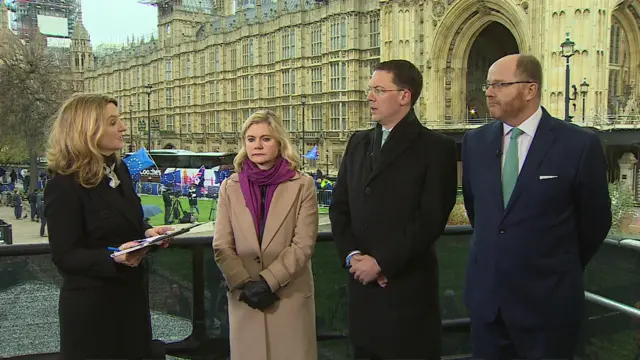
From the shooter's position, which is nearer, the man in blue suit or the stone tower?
the man in blue suit

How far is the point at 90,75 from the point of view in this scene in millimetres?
71562

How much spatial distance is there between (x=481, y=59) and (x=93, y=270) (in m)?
32.8

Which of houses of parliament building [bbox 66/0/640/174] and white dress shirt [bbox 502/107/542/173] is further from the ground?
houses of parliament building [bbox 66/0/640/174]

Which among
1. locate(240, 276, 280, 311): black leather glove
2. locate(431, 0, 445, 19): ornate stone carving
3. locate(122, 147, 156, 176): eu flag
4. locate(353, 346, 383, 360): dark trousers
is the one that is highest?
locate(431, 0, 445, 19): ornate stone carving

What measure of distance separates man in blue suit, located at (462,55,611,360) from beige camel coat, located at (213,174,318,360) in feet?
2.96

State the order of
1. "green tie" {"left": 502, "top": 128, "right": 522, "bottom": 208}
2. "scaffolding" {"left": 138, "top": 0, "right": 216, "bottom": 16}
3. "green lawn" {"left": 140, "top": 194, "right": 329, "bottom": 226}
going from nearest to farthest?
"green tie" {"left": 502, "top": 128, "right": 522, "bottom": 208}
"green lawn" {"left": 140, "top": 194, "right": 329, "bottom": 226}
"scaffolding" {"left": 138, "top": 0, "right": 216, "bottom": 16}

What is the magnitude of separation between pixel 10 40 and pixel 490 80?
110 ft

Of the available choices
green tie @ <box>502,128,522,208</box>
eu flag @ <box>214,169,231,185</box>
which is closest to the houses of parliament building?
eu flag @ <box>214,169,231,185</box>

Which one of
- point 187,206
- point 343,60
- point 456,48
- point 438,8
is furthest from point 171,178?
point 438,8

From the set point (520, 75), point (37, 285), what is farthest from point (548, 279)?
point (37, 285)

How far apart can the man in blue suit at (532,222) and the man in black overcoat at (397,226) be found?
0.28 m

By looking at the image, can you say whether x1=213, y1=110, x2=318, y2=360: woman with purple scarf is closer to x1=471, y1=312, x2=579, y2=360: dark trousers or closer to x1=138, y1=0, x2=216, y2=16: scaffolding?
x1=471, y1=312, x2=579, y2=360: dark trousers

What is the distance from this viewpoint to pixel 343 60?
3697 cm

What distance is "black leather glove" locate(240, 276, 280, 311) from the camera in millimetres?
2949
